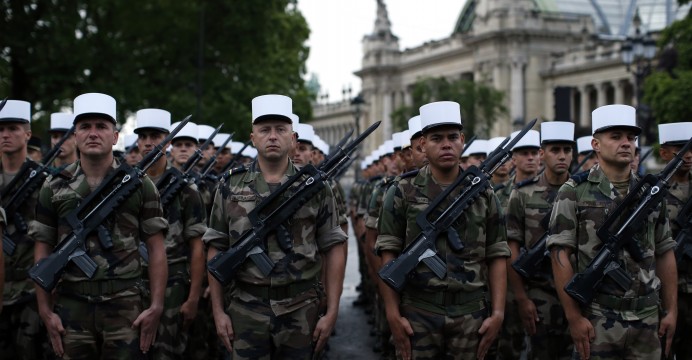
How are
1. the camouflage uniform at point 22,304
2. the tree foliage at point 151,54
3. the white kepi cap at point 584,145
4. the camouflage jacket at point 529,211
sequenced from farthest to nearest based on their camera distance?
the tree foliage at point 151,54 → the white kepi cap at point 584,145 → the camouflage jacket at point 529,211 → the camouflage uniform at point 22,304

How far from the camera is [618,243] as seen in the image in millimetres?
5996

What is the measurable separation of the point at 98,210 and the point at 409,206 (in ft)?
6.27

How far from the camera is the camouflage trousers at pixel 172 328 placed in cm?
754

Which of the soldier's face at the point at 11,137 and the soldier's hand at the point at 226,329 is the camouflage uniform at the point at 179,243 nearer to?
the soldier's face at the point at 11,137

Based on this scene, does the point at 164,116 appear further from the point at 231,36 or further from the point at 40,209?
the point at 231,36

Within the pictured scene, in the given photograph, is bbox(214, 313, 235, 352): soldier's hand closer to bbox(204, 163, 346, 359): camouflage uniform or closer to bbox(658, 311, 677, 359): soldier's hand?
bbox(204, 163, 346, 359): camouflage uniform

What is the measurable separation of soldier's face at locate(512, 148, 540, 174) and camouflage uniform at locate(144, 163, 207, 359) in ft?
9.92

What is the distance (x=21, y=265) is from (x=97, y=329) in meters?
1.97

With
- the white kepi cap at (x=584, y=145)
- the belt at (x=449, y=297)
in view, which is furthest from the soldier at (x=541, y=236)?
the white kepi cap at (x=584, y=145)

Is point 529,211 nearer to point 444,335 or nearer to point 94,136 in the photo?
point 444,335

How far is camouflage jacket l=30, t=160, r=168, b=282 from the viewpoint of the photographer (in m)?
6.09

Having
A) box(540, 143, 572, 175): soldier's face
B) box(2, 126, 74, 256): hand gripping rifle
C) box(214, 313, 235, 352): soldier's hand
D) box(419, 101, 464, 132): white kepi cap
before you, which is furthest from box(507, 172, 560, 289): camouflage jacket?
box(2, 126, 74, 256): hand gripping rifle

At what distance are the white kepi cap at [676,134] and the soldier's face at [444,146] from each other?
100 inches

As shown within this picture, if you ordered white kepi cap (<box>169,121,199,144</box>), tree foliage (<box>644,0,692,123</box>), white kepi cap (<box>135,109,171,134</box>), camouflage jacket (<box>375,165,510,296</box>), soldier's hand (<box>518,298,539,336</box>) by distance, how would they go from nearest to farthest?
camouflage jacket (<box>375,165,510,296</box>)
soldier's hand (<box>518,298,539,336</box>)
white kepi cap (<box>135,109,171,134</box>)
white kepi cap (<box>169,121,199,144</box>)
tree foliage (<box>644,0,692,123</box>)
